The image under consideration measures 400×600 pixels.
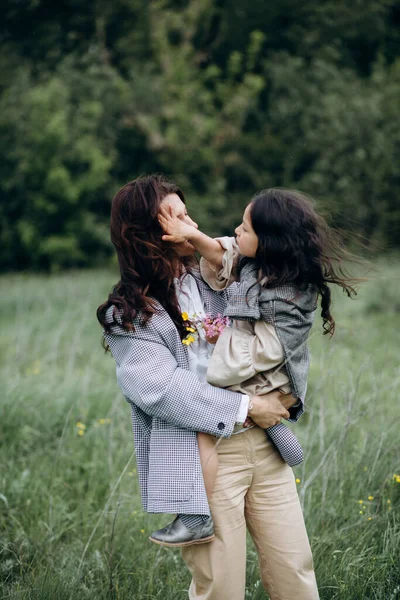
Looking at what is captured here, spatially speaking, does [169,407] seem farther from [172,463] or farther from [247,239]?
[247,239]

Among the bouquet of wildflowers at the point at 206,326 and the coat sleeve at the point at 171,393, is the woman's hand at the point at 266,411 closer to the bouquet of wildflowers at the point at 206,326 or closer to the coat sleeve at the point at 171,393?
the coat sleeve at the point at 171,393

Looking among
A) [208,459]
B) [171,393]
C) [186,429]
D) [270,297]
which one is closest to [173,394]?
[171,393]

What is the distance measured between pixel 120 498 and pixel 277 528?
1.05m

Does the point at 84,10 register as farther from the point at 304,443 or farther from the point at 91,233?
the point at 91,233

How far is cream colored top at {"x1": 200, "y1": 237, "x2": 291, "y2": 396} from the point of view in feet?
6.90

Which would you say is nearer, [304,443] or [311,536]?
[311,536]

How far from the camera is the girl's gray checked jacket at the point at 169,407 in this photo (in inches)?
82.3

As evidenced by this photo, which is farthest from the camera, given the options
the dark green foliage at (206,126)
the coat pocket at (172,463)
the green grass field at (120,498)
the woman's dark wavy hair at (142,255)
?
the dark green foliage at (206,126)

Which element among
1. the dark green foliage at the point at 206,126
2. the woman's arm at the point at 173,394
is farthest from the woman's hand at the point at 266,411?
the dark green foliage at the point at 206,126

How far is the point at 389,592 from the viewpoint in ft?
8.57

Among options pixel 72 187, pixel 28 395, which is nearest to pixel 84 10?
pixel 28 395

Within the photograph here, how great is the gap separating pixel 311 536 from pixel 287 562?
33.7 inches

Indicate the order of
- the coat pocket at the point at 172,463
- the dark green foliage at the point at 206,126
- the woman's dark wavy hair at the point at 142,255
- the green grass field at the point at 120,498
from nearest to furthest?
the coat pocket at the point at 172,463 < the woman's dark wavy hair at the point at 142,255 < the green grass field at the point at 120,498 < the dark green foliage at the point at 206,126

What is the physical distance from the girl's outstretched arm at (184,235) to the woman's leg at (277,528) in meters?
0.60
